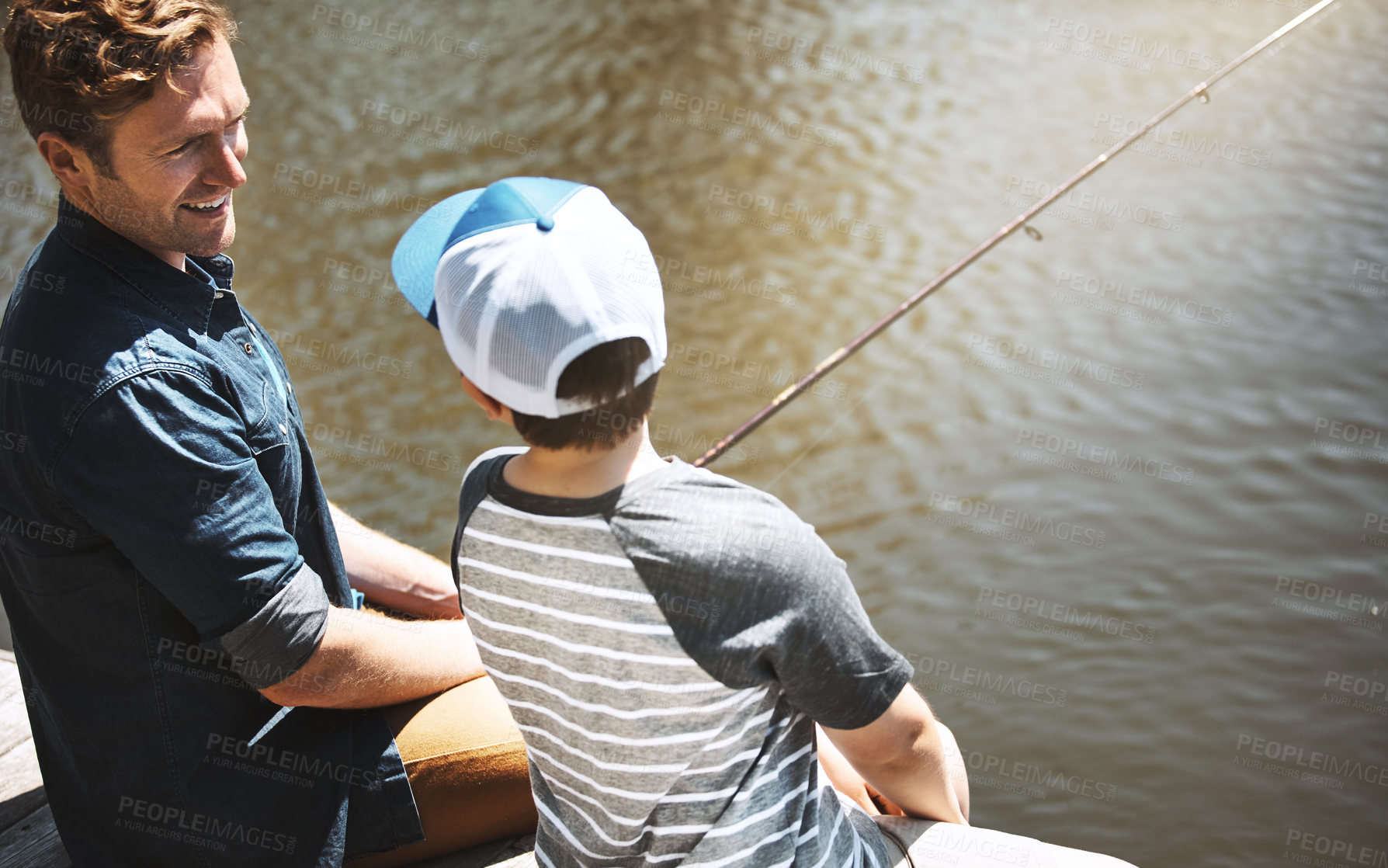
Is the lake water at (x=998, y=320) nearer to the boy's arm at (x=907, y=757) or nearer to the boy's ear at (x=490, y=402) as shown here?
the boy's arm at (x=907, y=757)

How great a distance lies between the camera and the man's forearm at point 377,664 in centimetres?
118

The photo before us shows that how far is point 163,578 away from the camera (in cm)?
106

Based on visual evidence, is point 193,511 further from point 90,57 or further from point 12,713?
point 12,713

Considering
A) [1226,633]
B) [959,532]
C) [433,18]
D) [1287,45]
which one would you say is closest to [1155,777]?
[1226,633]

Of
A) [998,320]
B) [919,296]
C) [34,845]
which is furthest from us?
[998,320]

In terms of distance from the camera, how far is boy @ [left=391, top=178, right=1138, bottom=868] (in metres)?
0.84

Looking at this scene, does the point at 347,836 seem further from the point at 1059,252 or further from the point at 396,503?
the point at 1059,252

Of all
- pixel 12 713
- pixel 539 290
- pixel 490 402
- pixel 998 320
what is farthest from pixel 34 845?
pixel 998 320

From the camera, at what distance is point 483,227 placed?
2.91 ft

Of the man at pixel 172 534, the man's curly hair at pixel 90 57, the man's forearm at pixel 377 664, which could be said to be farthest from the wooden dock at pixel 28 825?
the man's curly hair at pixel 90 57

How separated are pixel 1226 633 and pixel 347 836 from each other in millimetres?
2126

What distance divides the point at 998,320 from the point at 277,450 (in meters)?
2.74

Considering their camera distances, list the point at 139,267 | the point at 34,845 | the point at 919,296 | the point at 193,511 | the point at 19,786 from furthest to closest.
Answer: the point at 919,296, the point at 19,786, the point at 34,845, the point at 139,267, the point at 193,511

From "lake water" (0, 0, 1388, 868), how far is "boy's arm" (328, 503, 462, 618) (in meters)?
1.27
